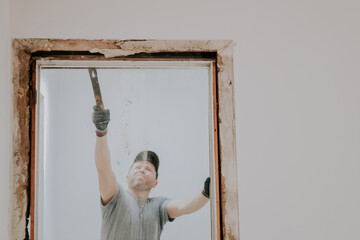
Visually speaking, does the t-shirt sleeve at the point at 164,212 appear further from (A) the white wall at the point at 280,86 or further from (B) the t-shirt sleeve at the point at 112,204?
(A) the white wall at the point at 280,86

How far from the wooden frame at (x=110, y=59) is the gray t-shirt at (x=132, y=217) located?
259 mm

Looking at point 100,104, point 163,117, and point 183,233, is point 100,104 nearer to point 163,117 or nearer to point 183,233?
point 163,117

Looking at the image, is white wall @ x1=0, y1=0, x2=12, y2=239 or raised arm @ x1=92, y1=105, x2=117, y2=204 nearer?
white wall @ x1=0, y1=0, x2=12, y2=239

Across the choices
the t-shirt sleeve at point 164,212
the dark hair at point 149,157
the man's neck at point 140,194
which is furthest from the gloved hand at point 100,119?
the t-shirt sleeve at point 164,212

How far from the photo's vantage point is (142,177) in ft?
5.41

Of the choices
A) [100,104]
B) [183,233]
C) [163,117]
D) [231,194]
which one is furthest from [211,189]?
[100,104]

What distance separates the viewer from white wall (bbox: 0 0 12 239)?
1462mm

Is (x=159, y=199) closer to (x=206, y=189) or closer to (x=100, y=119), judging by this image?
(x=206, y=189)

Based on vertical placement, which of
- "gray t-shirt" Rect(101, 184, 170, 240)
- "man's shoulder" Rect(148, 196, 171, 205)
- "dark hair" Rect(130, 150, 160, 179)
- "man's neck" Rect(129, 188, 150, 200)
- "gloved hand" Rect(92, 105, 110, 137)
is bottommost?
"gray t-shirt" Rect(101, 184, 170, 240)

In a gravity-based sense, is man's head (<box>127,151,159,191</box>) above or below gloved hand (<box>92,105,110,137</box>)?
below

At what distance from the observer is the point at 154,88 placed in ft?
5.50

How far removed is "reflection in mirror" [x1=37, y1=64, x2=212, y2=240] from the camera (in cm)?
159

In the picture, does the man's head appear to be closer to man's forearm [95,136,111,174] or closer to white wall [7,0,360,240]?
man's forearm [95,136,111,174]

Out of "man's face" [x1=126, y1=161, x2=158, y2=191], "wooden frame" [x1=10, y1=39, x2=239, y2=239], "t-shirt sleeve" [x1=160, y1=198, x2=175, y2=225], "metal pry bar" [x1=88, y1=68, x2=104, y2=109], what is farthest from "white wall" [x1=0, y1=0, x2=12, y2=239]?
"t-shirt sleeve" [x1=160, y1=198, x2=175, y2=225]
